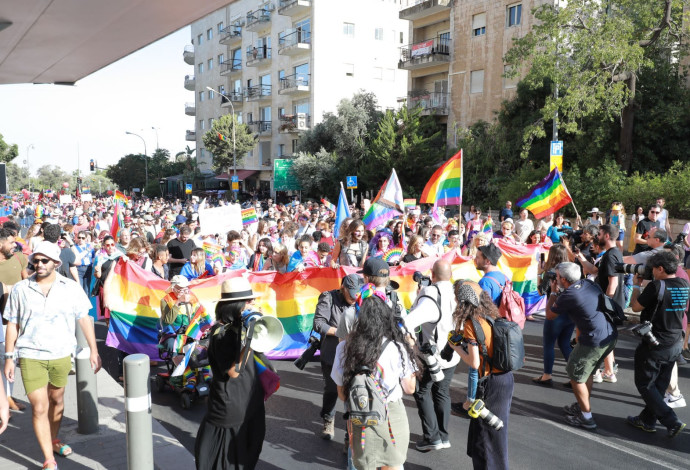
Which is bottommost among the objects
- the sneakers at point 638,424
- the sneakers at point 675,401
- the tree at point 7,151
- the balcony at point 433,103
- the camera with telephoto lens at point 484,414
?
the sneakers at point 638,424

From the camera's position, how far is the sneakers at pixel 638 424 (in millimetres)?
5430

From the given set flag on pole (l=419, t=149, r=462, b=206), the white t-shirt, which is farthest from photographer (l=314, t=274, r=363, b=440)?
flag on pole (l=419, t=149, r=462, b=206)

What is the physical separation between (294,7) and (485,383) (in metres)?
43.7

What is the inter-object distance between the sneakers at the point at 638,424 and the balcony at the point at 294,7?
42.3 m

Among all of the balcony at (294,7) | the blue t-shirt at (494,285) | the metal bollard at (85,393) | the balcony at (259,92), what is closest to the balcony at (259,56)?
the balcony at (259,92)

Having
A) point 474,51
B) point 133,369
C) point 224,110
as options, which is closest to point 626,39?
point 474,51

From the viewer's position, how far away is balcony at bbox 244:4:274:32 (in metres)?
Answer: 47.0

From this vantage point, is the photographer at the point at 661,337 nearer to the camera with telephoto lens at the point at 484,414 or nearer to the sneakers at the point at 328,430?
the camera with telephoto lens at the point at 484,414

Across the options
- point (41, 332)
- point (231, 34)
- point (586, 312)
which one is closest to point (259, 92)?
point (231, 34)

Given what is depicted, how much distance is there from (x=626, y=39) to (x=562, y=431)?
17.8 m

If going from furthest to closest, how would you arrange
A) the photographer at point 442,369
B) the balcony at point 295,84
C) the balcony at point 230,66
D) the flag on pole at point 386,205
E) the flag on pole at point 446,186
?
the balcony at point 230,66 < the balcony at point 295,84 < the flag on pole at point 446,186 < the flag on pole at point 386,205 < the photographer at point 442,369

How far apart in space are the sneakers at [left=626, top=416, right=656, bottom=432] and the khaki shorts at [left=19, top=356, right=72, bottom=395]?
5283 mm

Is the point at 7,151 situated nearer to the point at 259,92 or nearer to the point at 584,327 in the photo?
the point at 259,92

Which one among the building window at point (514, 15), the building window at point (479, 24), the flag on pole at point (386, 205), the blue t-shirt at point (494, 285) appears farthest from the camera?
the building window at point (479, 24)
